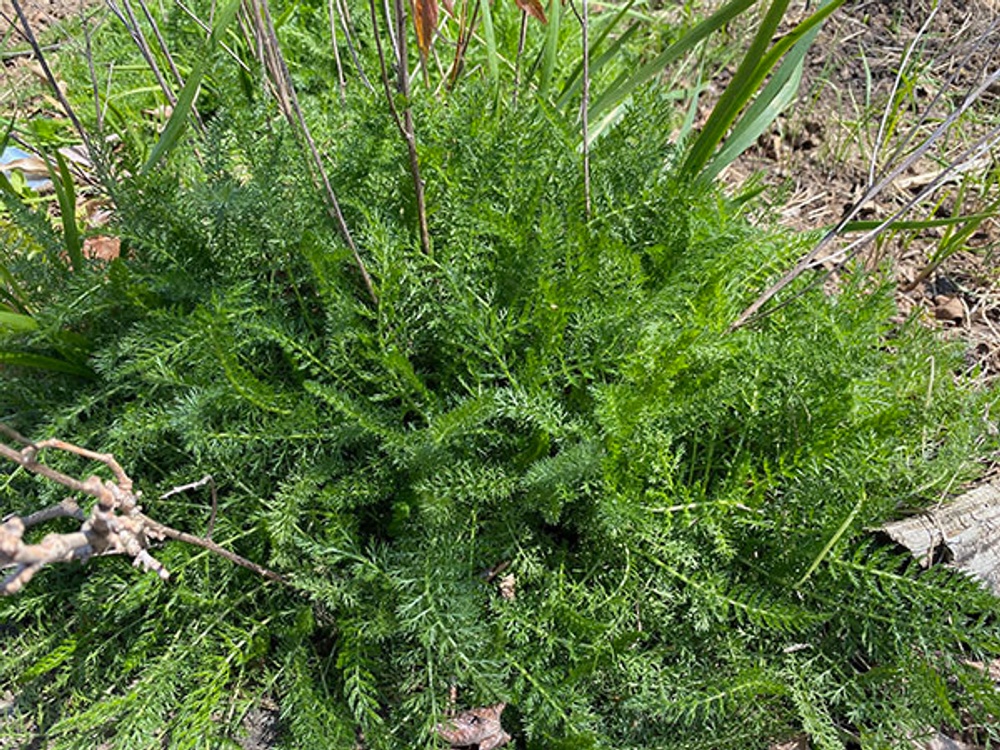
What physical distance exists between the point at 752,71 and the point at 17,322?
1.49m

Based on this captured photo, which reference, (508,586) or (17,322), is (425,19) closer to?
(17,322)

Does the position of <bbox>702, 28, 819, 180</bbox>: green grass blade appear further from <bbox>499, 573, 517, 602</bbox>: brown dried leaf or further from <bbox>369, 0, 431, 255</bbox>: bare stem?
<bbox>499, 573, 517, 602</bbox>: brown dried leaf

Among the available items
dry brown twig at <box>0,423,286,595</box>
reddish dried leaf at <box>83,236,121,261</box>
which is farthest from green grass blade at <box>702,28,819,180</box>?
reddish dried leaf at <box>83,236,121,261</box>

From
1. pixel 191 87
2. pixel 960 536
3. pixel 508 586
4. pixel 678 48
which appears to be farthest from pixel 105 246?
pixel 960 536

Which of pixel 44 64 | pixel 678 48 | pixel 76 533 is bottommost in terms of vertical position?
pixel 76 533

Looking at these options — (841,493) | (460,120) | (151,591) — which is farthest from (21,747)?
(841,493)

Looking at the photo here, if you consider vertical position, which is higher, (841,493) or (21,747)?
(841,493)

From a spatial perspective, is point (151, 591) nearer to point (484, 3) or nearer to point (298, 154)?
point (298, 154)

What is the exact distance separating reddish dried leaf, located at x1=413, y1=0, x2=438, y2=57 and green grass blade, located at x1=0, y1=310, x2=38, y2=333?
913 millimetres

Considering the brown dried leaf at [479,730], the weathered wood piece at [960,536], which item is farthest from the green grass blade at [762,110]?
the brown dried leaf at [479,730]

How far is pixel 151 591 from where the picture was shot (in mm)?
1597

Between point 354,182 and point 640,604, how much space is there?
1.04 meters

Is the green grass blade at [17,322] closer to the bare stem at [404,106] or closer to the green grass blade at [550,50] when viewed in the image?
the bare stem at [404,106]

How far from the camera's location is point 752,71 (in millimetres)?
1646
